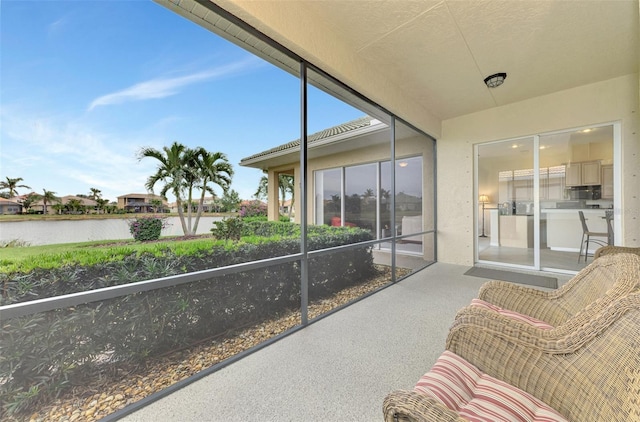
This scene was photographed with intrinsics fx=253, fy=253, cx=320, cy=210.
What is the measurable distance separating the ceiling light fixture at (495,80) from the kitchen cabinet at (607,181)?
2.23 metres

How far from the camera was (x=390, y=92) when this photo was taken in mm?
3707

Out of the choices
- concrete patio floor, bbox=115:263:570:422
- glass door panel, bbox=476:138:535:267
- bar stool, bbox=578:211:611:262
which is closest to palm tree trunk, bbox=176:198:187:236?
concrete patio floor, bbox=115:263:570:422

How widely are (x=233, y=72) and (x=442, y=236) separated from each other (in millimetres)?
4907

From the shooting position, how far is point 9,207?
1.39 metres

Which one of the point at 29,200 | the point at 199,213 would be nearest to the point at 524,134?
the point at 199,213

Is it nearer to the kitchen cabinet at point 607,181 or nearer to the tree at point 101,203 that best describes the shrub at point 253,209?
the tree at point 101,203

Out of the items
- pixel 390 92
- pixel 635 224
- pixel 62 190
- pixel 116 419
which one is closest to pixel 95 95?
pixel 62 190

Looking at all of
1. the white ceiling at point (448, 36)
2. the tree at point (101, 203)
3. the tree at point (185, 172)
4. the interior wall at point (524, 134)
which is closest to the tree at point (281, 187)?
the tree at point (185, 172)

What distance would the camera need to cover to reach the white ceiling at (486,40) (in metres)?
2.37

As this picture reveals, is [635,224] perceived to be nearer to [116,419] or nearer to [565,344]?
[565,344]

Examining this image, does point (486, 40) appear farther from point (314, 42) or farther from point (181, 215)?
point (181, 215)

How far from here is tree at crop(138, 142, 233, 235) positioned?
207 centimetres

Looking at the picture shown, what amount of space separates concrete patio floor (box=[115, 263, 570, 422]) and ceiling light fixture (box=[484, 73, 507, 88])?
320cm

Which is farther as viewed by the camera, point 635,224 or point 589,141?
point 589,141
